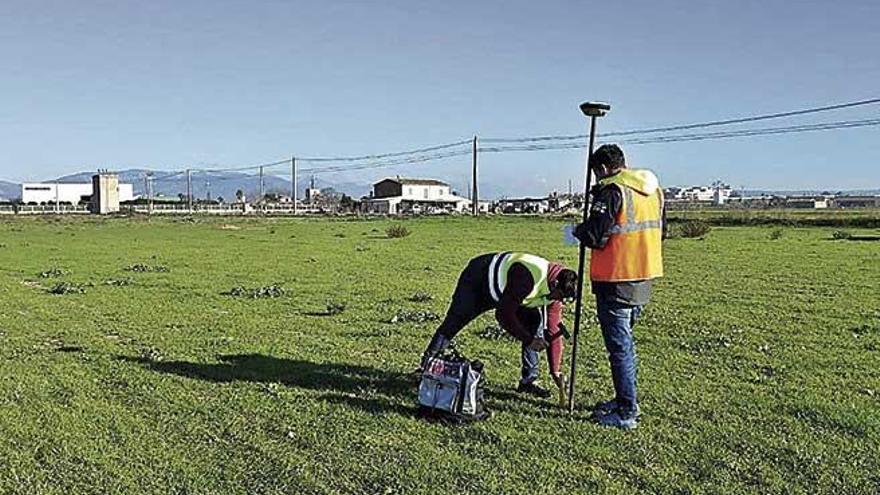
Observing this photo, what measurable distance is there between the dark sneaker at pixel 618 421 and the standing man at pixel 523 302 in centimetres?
77

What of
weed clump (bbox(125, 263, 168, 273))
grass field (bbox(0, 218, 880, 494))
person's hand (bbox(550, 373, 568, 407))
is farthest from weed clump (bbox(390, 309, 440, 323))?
weed clump (bbox(125, 263, 168, 273))

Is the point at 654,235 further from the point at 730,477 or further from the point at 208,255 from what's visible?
the point at 208,255

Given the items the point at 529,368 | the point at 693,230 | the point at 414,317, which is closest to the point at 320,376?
the point at 529,368

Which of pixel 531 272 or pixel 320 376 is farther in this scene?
pixel 320 376

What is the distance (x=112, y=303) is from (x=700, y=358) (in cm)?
1200

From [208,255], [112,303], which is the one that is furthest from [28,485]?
[208,255]

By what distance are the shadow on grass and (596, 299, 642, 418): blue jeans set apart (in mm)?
2000

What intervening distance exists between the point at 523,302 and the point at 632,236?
4.87 feet

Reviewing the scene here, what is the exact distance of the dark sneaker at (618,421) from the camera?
8.01 m

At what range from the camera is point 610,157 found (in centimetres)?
794

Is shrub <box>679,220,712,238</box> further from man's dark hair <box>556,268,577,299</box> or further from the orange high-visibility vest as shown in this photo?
the orange high-visibility vest

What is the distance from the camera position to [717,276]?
24766 millimetres

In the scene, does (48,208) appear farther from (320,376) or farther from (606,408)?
A: (606,408)

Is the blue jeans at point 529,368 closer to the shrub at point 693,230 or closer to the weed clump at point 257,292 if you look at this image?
the weed clump at point 257,292
